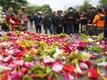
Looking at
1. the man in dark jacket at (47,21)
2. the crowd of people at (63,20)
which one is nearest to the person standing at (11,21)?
the crowd of people at (63,20)

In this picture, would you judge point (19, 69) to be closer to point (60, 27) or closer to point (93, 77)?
point (93, 77)

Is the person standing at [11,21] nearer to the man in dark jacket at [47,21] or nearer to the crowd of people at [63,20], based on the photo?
the crowd of people at [63,20]

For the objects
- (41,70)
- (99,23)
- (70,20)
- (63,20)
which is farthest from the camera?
(63,20)

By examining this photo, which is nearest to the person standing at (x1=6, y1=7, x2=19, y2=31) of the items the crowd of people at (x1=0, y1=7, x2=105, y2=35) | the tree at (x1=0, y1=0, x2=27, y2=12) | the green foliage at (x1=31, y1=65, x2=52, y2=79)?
the crowd of people at (x1=0, y1=7, x2=105, y2=35)

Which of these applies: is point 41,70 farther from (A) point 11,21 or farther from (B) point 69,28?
(B) point 69,28

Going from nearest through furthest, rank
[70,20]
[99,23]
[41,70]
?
1. [41,70]
2. [99,23]
3. [70,20]


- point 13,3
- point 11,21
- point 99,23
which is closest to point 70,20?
point 11,21

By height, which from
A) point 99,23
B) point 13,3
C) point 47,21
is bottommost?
point 13,3

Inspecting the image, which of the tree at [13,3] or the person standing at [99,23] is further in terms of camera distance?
the tree at [13,3]

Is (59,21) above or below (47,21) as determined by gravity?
above

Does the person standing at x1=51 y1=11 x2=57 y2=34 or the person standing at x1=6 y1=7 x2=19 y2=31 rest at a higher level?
the person standing at x1=6 y1=7 x2=19 y2=31

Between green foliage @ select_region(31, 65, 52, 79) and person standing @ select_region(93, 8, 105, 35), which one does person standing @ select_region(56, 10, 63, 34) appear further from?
green foliage @ select_region(31, 65, 52, 79)

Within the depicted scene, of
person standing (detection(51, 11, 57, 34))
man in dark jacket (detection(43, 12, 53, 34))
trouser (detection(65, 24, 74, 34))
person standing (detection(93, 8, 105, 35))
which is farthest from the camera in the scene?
man in dark jacket (detection(43, 12, 53, 34))

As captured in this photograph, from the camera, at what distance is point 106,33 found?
40.2 ft
